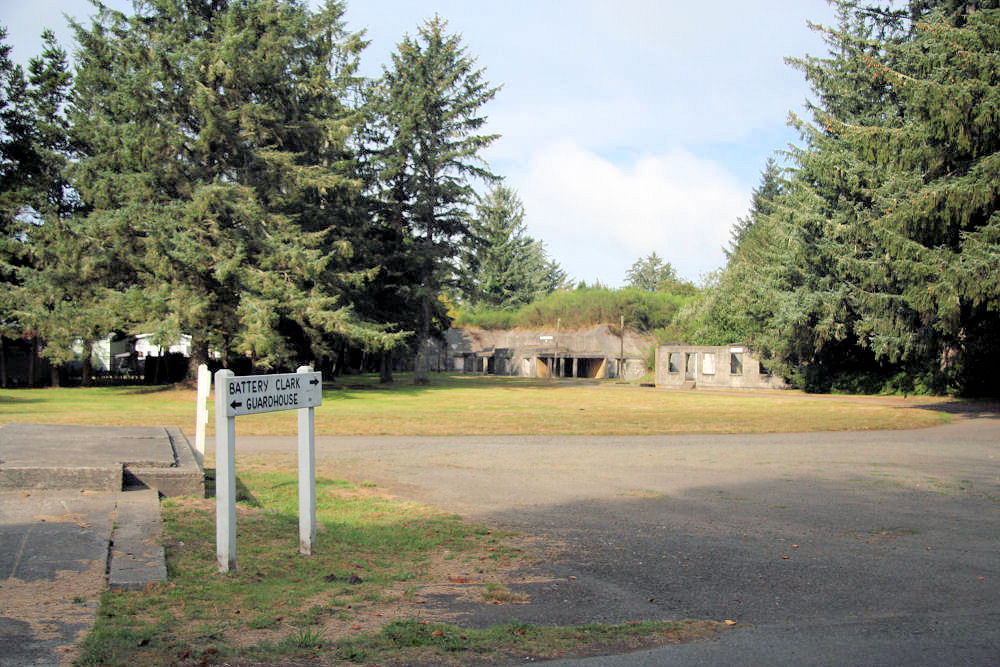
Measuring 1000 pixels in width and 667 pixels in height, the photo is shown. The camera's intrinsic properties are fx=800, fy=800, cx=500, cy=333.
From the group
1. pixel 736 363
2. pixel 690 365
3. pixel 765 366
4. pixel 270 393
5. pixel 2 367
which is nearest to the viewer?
pixel 270 393

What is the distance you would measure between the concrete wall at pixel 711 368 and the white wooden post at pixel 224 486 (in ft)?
159

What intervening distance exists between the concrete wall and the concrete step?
4757 centimetres

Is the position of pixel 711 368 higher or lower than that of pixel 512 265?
lower

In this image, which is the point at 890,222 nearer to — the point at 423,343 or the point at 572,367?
the point at 423,343

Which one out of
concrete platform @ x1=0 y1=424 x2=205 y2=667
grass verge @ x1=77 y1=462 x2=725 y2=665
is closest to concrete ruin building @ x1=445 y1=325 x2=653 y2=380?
concrete platform @ x1=0 y1=424 x2=205 y2=667

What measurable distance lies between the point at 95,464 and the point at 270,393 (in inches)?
124

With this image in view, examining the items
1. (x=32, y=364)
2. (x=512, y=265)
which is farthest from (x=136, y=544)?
(x=512, y=265)

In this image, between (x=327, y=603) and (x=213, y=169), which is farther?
(x=213, y=169)

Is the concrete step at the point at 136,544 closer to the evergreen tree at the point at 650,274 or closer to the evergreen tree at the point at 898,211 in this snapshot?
the evergreen tree at the point at 898,211

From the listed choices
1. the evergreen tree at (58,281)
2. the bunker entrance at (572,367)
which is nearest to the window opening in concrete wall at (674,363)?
the bunker entrance at (572,367)

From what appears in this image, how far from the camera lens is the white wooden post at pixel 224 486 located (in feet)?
19.7

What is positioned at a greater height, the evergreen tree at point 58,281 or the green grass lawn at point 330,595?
the evergreen tree at point 58,281

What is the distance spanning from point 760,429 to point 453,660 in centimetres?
1813

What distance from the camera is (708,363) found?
178ft
